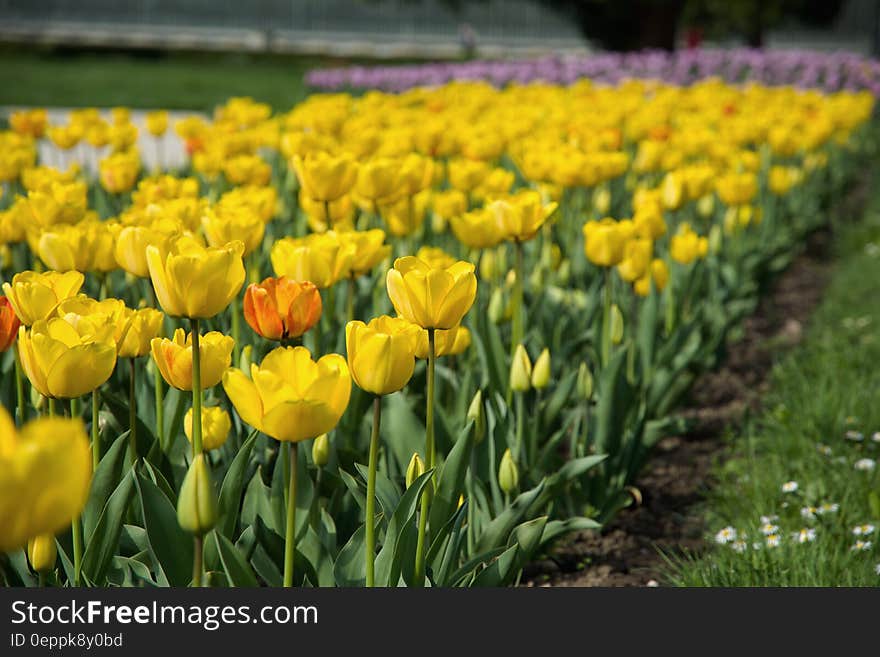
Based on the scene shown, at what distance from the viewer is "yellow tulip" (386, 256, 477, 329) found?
170 centimetres

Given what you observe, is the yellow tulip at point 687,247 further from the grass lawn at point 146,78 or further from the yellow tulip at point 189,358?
the grass lawn at point 146,78

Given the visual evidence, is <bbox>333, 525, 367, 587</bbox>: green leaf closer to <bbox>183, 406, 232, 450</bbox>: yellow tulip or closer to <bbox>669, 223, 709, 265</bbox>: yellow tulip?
<bbox>183, 406, 232, 450</bbox>: yellow tulip

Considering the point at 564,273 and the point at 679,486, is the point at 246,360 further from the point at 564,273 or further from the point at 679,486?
the point at 564,273

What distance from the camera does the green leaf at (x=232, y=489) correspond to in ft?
6.05

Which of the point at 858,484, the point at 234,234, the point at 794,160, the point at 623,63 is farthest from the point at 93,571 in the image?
the point at 623,63

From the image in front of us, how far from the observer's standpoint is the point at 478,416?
2.26 meters

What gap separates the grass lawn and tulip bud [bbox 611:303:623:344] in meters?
12.8

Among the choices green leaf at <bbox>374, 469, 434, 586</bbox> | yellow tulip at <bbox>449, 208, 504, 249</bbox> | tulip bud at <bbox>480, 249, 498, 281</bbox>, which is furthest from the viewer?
tulip bud at <bbox>480, 249, 498, 281</bbox>

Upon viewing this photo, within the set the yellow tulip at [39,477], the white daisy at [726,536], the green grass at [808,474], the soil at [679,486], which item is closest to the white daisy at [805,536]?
the green grass at [808,474]

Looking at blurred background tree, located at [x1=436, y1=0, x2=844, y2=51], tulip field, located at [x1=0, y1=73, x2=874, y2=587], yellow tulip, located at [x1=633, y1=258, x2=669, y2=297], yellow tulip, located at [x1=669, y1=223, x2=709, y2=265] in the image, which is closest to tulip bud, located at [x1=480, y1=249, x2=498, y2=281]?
tulip field, located at [x1=0, y1=73, x2=874, y2=587]

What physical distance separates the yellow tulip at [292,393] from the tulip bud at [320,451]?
65cm

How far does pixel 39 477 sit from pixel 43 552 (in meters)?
0.70

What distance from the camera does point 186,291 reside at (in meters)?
1.65

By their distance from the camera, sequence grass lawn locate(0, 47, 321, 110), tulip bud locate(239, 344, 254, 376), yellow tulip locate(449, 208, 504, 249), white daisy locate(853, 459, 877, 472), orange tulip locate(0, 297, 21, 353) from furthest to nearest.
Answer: grass lawn locate(0, 47, 321, 110), white daisy locate(853, 459, 877, 472), yellow tulip locate(449, 208, 504, 249), tulip bud locate(239, 344, 254, 376), orange tulip locate(0, 297, 21, 353)
